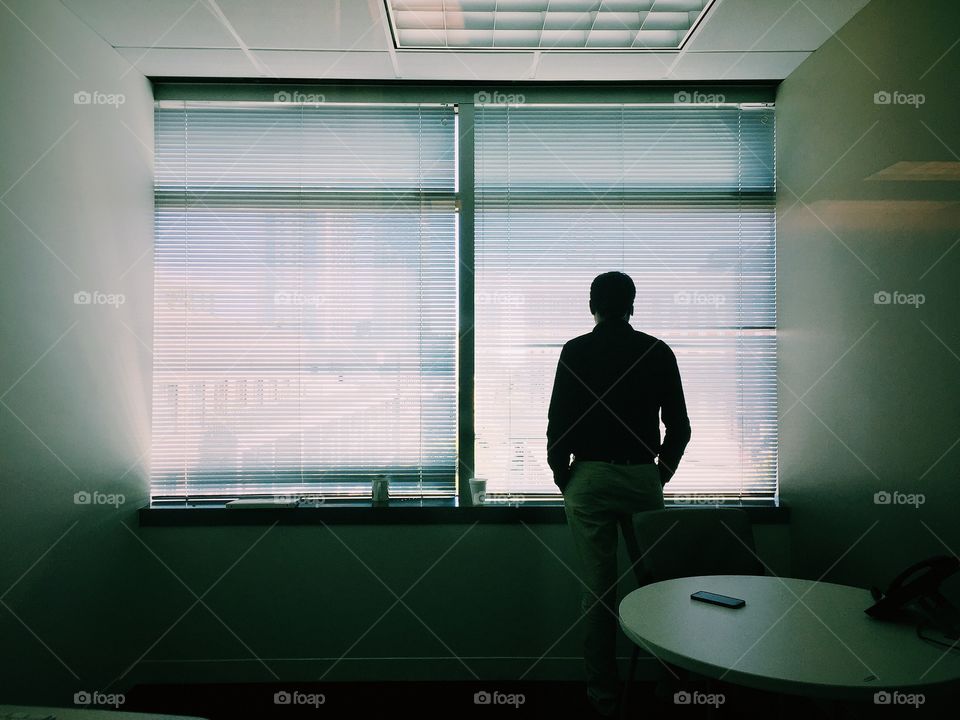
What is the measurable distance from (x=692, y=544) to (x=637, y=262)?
1.51 m

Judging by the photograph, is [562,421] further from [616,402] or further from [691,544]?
[691,544]

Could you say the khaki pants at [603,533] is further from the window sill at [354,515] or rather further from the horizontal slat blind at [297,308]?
the horizontal slat blind at [297,308]

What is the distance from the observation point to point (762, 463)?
3.20 meters

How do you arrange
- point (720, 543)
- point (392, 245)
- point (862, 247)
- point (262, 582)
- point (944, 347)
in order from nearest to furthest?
point (944, 347), point (720, 543), point (862, 247), point (262, 582), point (392, 245)

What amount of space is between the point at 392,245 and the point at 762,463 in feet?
7.29

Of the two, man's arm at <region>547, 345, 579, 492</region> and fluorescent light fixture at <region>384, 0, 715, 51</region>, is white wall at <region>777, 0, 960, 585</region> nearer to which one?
fluorescent light fixture at <region>384, 0, 715, 51</region>

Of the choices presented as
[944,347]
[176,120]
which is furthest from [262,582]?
[944,347]

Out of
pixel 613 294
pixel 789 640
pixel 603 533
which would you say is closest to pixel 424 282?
pixel 613 294

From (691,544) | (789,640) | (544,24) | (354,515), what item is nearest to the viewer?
(789,640)

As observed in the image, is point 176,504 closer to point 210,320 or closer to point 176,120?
point 210,320

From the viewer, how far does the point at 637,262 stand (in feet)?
10.5

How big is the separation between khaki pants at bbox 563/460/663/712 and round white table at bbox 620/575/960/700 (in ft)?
2.10

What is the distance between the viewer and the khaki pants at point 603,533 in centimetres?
251

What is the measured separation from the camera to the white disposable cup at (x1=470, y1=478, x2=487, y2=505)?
305 cm
